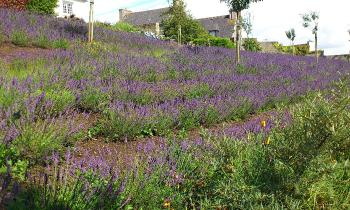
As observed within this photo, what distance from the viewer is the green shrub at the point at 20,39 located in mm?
10305

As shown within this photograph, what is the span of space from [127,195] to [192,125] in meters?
2.83

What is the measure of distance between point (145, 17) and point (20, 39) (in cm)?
5523

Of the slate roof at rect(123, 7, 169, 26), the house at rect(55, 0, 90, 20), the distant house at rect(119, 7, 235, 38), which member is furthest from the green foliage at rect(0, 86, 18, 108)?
the slate roof at rect(123, 7, 169, 26)

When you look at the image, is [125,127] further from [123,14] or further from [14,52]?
[123,14]

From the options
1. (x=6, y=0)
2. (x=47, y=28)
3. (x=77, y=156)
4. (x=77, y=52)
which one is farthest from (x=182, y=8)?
(x=77, y=156)

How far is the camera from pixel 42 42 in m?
10.6

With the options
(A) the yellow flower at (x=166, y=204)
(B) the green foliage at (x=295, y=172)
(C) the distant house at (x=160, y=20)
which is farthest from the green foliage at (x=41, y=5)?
(C) the distant house at (x=160, y=20)

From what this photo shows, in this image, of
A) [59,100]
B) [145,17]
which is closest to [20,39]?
[59,100]

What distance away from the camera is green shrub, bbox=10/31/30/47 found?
1030 cm

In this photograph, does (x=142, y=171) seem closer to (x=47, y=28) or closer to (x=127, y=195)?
(x=127, y=195)

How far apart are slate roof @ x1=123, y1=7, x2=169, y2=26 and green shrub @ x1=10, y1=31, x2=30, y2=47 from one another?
2024 inches

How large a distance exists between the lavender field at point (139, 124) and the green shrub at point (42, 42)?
0.04 metres

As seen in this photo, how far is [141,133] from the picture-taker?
16.9ft

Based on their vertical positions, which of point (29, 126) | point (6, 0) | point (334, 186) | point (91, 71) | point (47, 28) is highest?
point (6, 0)
